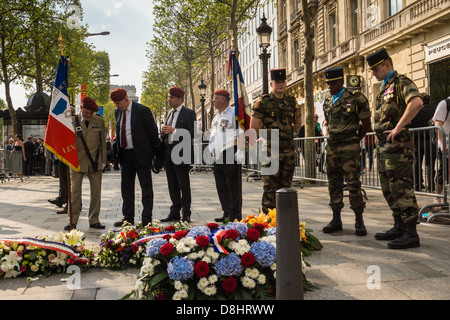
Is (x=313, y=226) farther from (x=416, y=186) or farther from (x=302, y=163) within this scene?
(x=302, y=163)

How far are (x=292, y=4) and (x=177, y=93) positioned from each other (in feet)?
94.5

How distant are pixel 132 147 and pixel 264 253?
3.61 metres

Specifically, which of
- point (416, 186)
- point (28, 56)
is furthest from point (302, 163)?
point (28, 56)

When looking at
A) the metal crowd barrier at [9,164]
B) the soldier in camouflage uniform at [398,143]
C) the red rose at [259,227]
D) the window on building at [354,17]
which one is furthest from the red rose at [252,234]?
the window on building at [354,17]

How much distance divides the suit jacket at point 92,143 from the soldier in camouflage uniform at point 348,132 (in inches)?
133

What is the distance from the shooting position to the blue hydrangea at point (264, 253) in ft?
9.98

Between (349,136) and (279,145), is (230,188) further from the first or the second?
(349,136)

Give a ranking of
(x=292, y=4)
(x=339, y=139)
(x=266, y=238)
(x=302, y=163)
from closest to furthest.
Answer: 1. (x=266, y=238)
2. (x=339, y=139)
3. (x=302, y=163)
4. (x=292, y=4)

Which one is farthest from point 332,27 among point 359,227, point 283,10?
point 359,227

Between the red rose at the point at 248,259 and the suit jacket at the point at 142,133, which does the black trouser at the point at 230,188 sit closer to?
the suit jacket at the point at 142,133

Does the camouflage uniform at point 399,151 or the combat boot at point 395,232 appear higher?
the camouflage uniform at point 399,151

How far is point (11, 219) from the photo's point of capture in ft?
22.8

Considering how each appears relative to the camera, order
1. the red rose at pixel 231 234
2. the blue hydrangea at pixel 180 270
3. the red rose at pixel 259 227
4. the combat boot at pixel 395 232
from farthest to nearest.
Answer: the combat boot at pixel 395 232, the red rose at pixel 259 227, the red rose at pixel 231 234, the blue hydrangea at pixel 180 270

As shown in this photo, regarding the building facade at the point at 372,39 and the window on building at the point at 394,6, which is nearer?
the building facade at the point at 372,39
